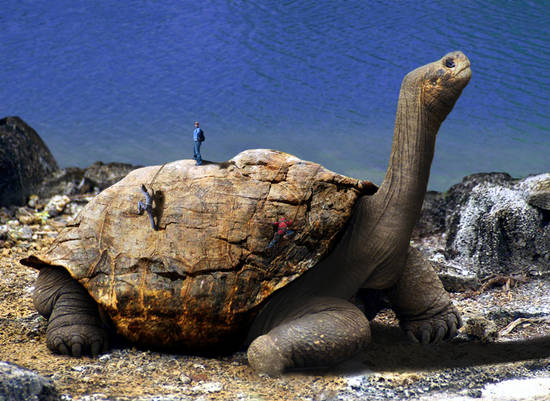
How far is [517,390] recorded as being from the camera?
3410 millimetres

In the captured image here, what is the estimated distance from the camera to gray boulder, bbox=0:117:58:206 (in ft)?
30.1

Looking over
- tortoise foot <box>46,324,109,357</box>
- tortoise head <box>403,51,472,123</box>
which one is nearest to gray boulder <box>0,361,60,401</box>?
tortoise foot <box>46,324,109,357</box>

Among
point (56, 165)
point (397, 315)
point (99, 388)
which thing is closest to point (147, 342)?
point (99, 388)

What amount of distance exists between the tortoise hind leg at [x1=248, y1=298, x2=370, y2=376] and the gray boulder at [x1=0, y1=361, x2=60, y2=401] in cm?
139

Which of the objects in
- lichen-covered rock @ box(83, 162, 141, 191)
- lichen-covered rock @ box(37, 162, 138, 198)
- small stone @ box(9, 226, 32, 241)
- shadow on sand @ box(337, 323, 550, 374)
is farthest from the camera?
lichen-covered rock @ box(83, 162, 141, 191)

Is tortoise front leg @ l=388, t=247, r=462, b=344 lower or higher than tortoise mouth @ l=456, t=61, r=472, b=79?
lower

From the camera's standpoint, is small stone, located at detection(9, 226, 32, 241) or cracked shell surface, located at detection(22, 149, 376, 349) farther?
small stone, located at detection(9, 226, 32, 241)

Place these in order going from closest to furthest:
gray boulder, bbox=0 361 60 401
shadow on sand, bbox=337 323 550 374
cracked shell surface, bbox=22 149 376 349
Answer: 1. gray boulder, bbox=0 361 60 401
2. shadow on sand, bbox=337 323 550 374
3. cracked shell surface, bbox=22 149 376 349

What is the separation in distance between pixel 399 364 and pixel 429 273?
39.4 inches

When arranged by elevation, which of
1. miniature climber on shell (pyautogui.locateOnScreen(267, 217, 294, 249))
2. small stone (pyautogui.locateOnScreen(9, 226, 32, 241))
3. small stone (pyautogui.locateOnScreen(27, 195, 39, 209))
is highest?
small stone (pyautogui.locateOnScreen(27, 195, 39, 209))

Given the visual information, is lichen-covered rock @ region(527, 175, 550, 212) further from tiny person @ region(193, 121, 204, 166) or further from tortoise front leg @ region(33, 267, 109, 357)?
tortoise front leg @ region(33, 267, 109, 357)

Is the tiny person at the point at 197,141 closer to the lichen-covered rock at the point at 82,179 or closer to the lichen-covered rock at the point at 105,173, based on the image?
the lichen-covered rock at the point at 82,179

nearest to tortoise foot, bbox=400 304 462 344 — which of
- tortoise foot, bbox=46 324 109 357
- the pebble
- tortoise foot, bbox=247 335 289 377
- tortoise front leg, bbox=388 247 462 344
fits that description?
tortoise front leg, bbox=388 247 462 344

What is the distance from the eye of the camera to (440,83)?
3.92 metres
